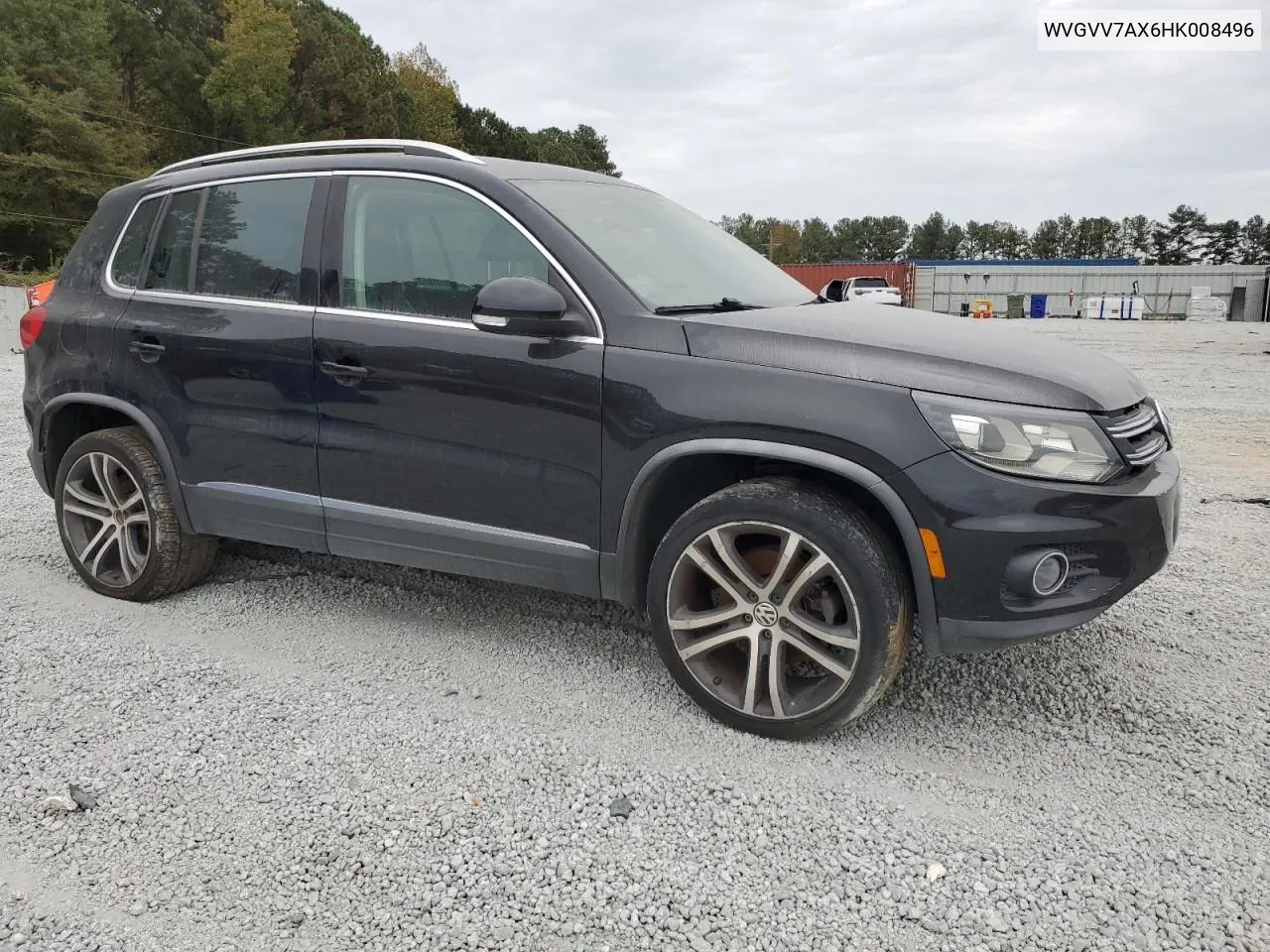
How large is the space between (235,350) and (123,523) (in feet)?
3.48

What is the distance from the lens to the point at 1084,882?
233 cm

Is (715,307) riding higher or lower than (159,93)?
lower

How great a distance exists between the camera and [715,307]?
3367 millimetres

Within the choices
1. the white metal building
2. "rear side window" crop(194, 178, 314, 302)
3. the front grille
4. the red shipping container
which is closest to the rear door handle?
"rear side window" crop(194, 178, 314, 302)

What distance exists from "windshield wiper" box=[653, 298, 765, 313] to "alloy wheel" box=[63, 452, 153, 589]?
2457 millimetres

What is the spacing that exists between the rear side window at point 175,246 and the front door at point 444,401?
798mm

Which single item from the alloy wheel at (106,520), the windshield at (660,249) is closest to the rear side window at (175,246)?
the alloy wheel at (106,520)

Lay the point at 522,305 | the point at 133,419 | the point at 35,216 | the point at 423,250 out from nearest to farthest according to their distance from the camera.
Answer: the point at 522,305 < the point at 423,250 < the point at 133,419 < the point at 35,216

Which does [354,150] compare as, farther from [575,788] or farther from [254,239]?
[575,788]

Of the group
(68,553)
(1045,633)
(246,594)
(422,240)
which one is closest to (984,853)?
(1045,633)

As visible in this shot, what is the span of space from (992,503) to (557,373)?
1.40m

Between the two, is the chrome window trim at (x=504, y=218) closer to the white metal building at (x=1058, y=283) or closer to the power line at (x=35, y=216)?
the power line at (x=35, y=216)

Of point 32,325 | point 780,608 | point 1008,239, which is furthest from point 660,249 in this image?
point 1008,239

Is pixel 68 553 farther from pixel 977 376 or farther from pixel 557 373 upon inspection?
pixel 977 376
